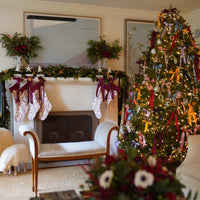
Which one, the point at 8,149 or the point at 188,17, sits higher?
the point at 188,17

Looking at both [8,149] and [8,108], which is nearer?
[8,149]

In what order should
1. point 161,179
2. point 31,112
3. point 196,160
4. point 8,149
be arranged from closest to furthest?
point 161,179 < point 196,160 < point 8,149 < point 31,112

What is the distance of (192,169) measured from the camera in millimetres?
2668

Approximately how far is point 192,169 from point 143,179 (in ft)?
4.49

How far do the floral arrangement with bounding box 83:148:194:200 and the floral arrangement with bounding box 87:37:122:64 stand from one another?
3.30m

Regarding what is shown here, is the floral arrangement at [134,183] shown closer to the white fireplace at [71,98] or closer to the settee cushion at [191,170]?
the settee cushion at [191,170]

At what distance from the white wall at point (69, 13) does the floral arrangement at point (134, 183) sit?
3.47m

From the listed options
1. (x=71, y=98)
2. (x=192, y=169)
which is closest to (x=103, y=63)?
(x=71, y=98)

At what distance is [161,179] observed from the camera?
5.25ft

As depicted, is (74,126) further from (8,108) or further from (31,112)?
(8,108)

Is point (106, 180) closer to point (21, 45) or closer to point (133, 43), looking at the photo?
point (21, 45)

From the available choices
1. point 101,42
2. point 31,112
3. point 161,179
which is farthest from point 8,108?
point 161,179

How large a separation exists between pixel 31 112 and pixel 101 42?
5.89 ft

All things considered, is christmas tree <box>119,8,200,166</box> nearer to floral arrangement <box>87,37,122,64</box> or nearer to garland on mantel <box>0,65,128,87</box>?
garland on mantel <box>0,65,128,87</box>
